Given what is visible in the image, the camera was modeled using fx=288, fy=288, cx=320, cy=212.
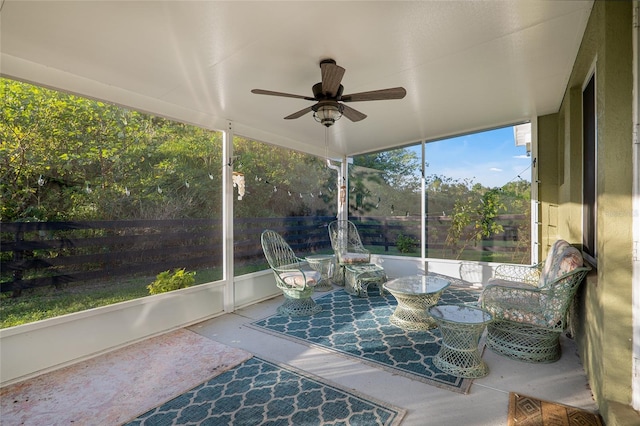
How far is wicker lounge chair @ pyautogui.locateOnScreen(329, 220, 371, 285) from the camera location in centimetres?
468

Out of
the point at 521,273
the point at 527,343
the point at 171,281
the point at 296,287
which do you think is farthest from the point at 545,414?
the point at 171,281

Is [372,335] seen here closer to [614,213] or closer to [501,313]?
[501,313]

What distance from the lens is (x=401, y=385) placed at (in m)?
2.11

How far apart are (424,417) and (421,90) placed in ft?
9.23

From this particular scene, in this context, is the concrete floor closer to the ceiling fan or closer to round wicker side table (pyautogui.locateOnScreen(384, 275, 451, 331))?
round wicker side table (pyautogui.locateOnScreen(384, 275, 451, 331))

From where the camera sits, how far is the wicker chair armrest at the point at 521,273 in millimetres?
3305

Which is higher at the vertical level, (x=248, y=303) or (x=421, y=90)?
(x=421, y=90)

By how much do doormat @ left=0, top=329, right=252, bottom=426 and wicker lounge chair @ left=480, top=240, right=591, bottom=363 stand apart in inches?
88.3

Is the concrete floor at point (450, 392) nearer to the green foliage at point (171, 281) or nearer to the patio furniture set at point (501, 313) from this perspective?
the patio furniture set at point (501, 313)

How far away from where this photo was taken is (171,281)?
330 cm

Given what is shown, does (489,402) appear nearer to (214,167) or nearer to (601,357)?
(601,357)

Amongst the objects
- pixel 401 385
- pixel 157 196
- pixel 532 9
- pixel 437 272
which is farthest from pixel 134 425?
pixel 437 272

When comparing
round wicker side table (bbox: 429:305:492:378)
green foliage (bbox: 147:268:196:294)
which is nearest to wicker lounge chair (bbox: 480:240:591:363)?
round wicker side table (bbox: 429:305:492:378)

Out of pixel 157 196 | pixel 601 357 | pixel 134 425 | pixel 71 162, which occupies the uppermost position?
pixel 71 162
